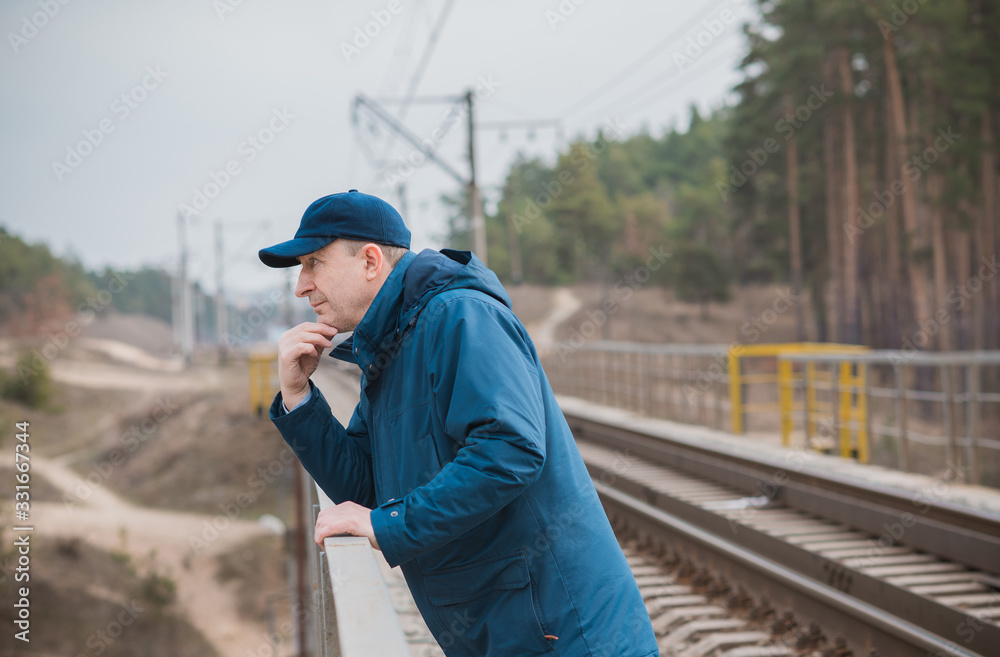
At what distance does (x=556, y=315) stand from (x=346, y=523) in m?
63.0

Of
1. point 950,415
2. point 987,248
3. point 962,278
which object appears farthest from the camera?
point 962,278

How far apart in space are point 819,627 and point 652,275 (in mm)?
54834

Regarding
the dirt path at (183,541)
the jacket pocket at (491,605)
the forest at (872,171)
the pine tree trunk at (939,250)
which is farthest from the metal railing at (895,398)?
the dirt path at (183,541)

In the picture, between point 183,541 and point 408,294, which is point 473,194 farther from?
point 408,294

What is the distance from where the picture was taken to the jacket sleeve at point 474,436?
158cm

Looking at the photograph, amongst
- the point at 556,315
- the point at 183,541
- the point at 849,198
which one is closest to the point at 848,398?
the point at 849,198

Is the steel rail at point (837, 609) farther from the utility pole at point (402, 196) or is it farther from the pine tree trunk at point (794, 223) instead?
the pine tree trunk at point (794, 223)

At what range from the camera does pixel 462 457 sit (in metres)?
1.60

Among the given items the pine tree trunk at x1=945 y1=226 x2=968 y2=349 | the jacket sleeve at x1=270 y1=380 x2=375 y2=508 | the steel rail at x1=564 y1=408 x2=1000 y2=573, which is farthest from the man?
the pine tree trunk at x1=945 y1=226 x2=968 y2=349

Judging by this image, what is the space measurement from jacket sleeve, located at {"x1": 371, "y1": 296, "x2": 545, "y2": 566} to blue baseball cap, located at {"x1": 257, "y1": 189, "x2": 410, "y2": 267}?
33cm

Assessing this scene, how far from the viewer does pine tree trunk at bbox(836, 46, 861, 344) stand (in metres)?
31.7

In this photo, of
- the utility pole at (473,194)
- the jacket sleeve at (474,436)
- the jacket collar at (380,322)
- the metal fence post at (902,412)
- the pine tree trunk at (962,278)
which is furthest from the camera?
the pine tree trunk at (962,278)

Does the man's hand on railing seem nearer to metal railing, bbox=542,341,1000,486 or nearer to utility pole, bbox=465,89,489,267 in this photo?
metal railing, bbox=542,341,1000,486

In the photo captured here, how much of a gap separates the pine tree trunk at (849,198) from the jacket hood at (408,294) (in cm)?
3248
